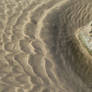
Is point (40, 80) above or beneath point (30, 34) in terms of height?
beneath

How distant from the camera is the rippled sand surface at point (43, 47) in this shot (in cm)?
291

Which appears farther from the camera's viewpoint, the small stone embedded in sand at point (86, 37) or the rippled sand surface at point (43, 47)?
the small stone embedded in sand at point (86, 37)

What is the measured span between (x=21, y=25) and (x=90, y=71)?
1.48 meters

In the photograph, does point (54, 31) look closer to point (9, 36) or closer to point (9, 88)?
point (9, 36)

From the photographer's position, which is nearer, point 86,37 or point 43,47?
point 43,47

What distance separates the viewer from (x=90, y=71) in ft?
11.0

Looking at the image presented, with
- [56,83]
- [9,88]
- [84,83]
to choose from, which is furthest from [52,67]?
[9,88]

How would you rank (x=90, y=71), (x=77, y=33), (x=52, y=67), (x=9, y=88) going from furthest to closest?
(x=77, y=33) < (x=90, y=71) < (x=52, y=67) < (x=9, y=88)

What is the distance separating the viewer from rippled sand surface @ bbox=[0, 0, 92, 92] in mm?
2910

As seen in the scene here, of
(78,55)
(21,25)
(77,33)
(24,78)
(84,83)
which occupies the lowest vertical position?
(84,83)

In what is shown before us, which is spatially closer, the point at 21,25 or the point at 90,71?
the point at 90,71

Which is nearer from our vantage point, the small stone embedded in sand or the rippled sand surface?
the rippled sand surface

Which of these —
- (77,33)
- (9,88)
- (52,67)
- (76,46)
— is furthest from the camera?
(77,33)

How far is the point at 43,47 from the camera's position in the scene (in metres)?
3.45
